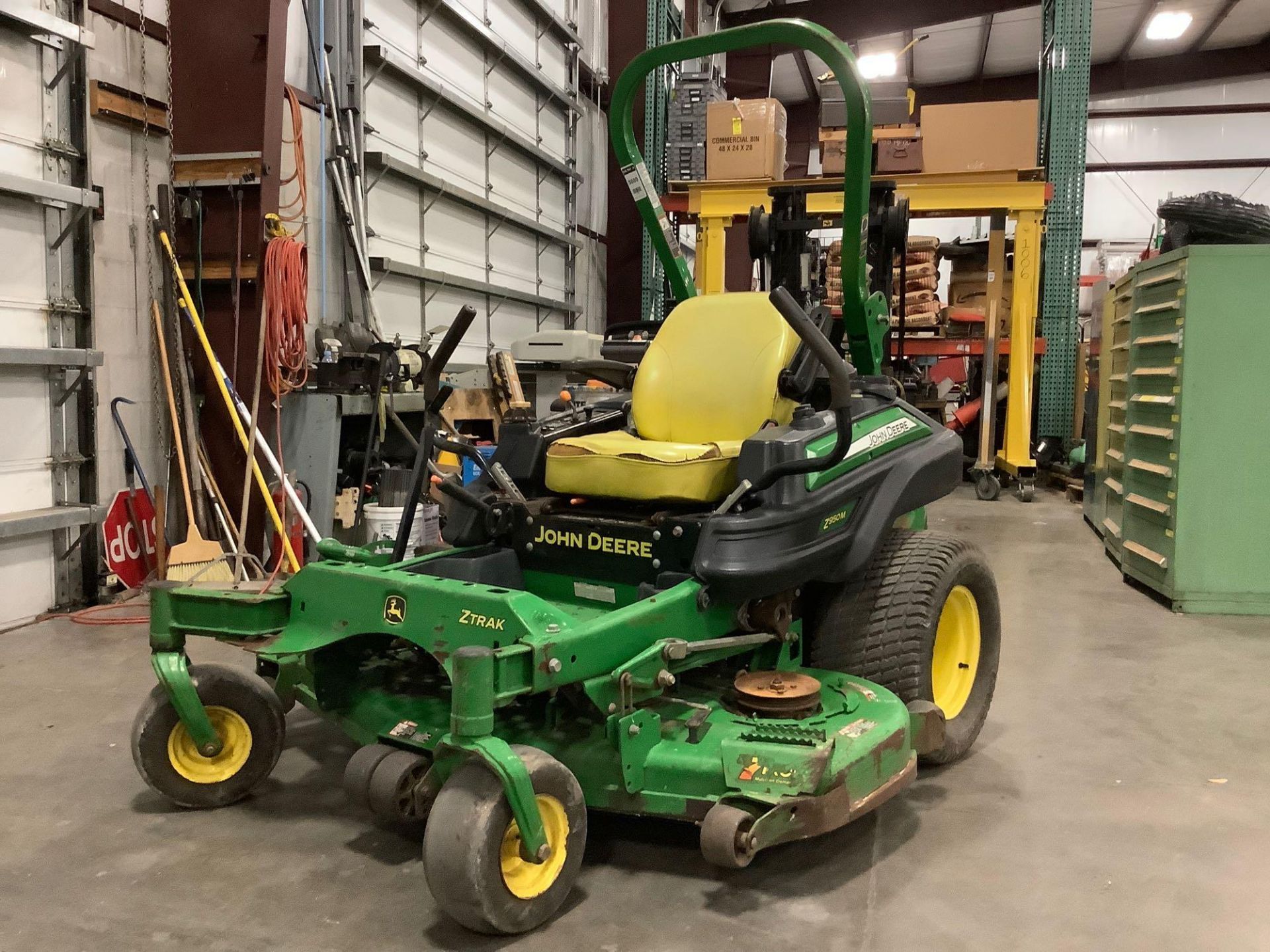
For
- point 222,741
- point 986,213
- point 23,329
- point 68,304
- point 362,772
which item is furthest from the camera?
point 986,213

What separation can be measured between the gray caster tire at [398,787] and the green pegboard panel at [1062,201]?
8.70m

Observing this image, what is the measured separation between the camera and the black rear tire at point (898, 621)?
2787 mm

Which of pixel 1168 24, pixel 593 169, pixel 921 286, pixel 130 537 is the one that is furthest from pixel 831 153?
pixel 1168 24

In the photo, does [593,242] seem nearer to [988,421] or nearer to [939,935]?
[988,421]

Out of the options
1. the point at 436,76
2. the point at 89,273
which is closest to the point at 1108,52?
the point at 436,76

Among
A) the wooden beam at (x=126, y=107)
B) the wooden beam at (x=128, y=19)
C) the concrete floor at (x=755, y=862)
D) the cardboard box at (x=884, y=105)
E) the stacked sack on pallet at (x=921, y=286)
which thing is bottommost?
the concrete floor at (x=755, y=862)

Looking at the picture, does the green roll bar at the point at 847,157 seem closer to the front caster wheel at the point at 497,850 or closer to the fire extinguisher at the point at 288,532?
the front caster wheel at the point at 497,850

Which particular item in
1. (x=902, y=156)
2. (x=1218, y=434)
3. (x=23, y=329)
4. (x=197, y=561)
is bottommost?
(x=197, y=561)

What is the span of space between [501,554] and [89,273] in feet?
9.98

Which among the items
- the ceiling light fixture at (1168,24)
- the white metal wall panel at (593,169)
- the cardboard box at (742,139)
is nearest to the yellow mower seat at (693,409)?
the cardboard box at (742,139)

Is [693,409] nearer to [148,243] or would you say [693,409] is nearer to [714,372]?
[714,372]

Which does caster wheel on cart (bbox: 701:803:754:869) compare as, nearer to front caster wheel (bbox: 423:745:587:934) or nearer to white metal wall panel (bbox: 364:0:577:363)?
front caster wheel (bbox: 423:745:587:934)

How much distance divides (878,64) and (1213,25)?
545cm

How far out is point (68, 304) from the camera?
184 inches
